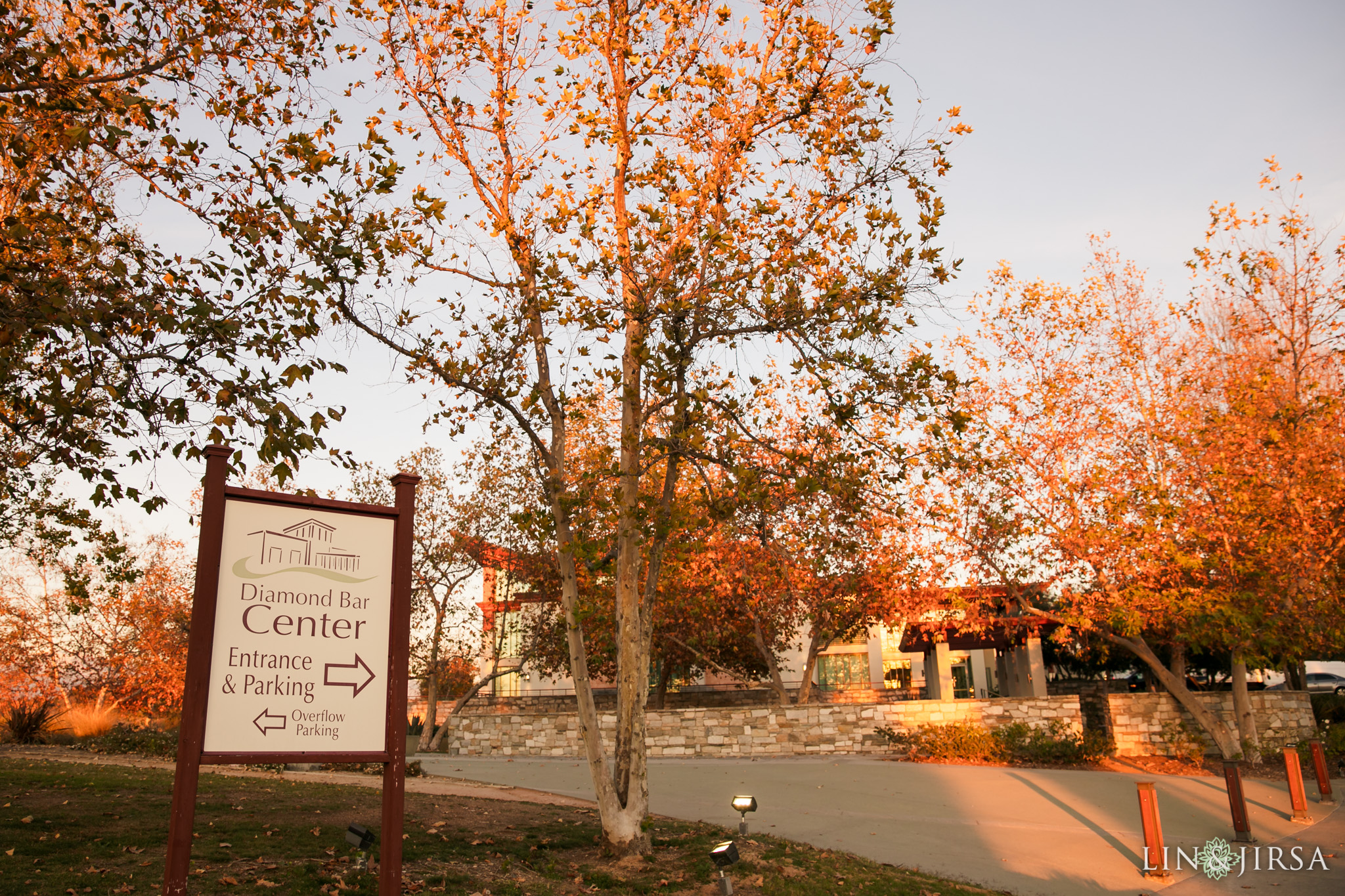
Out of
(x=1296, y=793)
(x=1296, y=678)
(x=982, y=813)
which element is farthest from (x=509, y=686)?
(x=1296, y=793)

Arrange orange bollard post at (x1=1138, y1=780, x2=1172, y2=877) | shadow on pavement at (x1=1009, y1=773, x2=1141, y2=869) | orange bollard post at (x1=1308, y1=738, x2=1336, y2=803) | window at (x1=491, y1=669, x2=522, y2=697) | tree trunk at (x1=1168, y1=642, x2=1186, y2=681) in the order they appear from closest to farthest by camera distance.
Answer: orange bollard post at (x1=1138, y1=780, x2=1172, y2=877), shadow on pavement at (x1=1009, y1=773, x2=1141, y2=869), orange bollard post at (x1=1308, y1=738, x2=1336, y2=803), tree trunk at (x1=1168, y1=642, x2=1186, y2=681), window at (x1=491, y1=669, x2=522, y2=697)

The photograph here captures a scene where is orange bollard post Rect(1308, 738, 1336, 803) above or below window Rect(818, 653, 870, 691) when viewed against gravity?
below

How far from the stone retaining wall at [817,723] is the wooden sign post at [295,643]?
14173 mm

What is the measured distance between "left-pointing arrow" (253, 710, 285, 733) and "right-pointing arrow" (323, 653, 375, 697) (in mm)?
316

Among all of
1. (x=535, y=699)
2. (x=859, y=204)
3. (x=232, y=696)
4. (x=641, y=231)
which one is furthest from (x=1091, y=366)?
(x=535, y=699)

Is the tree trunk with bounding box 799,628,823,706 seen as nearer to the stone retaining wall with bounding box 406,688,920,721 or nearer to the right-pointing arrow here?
the stone retaining wall with bounding box 406,688,920,721

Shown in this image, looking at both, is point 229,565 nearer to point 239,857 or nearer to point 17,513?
point 239,857

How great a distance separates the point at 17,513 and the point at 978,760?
15.9 metres

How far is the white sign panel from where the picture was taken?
496cm

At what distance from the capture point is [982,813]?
11.5m

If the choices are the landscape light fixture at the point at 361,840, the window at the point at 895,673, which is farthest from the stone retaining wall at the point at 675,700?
the landscape light fixture at the point at 361,840

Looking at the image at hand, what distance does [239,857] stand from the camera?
678 cm

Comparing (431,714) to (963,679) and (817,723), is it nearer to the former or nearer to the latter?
(817,723)

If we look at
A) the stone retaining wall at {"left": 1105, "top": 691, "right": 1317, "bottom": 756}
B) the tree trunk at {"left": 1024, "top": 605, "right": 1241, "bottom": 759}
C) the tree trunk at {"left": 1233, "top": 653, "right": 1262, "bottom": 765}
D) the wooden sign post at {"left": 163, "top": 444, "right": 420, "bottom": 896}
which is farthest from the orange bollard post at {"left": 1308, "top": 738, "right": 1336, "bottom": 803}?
the wooden sign post at {"left": 163, "top": 444, "right": 420, "bottom": 896}
